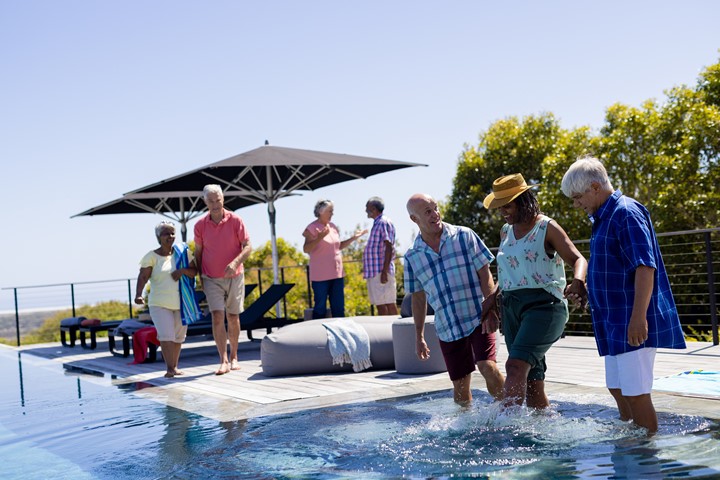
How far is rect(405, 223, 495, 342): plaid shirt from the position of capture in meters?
3.93

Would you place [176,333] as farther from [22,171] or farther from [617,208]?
[22,171]

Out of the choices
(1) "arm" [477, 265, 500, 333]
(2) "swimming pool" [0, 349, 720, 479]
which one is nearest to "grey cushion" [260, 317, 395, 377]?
(2) "swimming pool" [0, 349, 720, 479]

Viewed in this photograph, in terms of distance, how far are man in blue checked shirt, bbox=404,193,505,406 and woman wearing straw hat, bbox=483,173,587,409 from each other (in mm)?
252

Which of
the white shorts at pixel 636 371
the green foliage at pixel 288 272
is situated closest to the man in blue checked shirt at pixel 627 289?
the white shorts at pixel 636 371

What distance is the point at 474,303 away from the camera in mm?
3939

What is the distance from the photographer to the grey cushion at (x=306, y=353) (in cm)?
659

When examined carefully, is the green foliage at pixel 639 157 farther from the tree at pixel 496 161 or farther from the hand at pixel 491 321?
the hand at pixel 491 321

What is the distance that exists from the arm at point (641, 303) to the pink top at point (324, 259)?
5.35 m

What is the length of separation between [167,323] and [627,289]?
4.98m

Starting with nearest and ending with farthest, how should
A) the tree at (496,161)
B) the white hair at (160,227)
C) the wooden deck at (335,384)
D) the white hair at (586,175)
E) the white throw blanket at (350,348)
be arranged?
the white hair at (586,175), the wooden deck at (335,384), the white throw blanket at (350,348), the white hair at (160,227), the tree at (496,161)

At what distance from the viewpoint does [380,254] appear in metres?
8.20

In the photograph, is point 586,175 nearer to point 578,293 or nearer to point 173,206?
point 578,293

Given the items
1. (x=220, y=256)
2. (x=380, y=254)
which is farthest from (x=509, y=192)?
(x=380, y=254)

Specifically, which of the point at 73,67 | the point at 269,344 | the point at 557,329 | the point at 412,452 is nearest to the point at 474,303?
the point at 557,329
